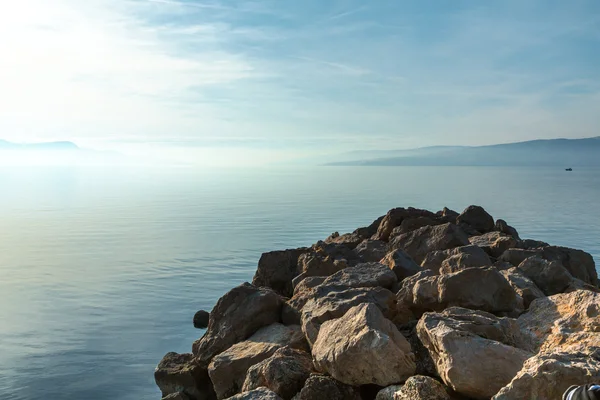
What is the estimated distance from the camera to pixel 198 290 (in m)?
23.5

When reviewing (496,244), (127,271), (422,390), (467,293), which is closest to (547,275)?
(467,293)

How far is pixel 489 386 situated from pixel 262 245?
2745cm

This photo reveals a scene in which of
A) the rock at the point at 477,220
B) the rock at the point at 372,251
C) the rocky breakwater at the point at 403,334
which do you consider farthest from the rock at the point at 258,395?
the rock at the point at 477,220

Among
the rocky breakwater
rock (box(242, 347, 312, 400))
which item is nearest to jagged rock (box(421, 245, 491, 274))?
the rocky breakwater

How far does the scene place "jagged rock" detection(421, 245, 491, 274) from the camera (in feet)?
40.3

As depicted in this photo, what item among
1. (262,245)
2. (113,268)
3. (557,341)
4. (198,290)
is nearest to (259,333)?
(557,341)

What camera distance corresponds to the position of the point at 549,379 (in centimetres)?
667

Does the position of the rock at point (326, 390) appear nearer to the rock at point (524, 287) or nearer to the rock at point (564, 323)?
the rock at point (564, 323)

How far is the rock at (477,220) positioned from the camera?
1948cm

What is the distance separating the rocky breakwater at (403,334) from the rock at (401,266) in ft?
0.13

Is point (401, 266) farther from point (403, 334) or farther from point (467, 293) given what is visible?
point (403, 334)

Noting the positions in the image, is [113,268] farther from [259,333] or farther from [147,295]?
[259,333]

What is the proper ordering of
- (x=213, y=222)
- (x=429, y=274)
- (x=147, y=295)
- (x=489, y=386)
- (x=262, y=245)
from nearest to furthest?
(x=489, y=386), (x=429, y=274), (x=147, y=295), (x=262, y=245), (x=213, y=222)

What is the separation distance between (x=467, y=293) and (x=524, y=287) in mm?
1767
